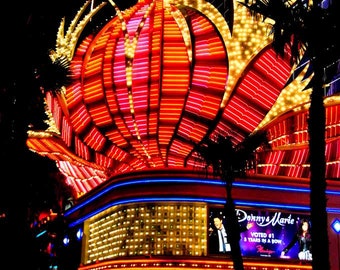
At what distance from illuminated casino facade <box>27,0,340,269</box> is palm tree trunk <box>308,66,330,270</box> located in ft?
27.8

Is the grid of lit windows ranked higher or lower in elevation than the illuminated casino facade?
lower

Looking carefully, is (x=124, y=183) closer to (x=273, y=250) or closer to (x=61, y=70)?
(x=273, y=250)

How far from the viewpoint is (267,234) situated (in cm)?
2294

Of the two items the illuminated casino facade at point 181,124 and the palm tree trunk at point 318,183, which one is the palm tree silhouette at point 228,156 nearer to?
the illuminated casino facade at point 181,124

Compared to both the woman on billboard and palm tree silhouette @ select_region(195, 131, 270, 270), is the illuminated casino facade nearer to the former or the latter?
the woman on billboard

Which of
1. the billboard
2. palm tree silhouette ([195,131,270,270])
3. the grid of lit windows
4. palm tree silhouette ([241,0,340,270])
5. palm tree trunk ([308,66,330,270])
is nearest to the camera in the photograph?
palm tree trunk ([308,66,330,270])

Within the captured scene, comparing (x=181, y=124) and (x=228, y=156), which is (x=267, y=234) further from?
(x=181, y=124)

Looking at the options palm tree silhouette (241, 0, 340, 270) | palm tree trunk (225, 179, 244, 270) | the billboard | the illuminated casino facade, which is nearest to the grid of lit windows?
the illuminated casino facade

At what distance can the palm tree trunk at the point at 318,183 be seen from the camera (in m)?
13.2

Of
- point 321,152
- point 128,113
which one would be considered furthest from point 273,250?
point 321,152

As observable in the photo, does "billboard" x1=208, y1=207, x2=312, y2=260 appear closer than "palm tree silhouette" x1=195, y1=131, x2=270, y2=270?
No

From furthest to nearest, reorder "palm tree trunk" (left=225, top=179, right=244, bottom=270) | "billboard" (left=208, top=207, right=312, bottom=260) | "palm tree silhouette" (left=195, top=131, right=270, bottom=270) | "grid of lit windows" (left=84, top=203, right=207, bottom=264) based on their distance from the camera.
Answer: "billboard" (left=208, top=207, right=312, bottom=260)
"grid of lit windows" (left=84, top=203, right=207, bottom=264)
"palm tree silhouette" (left=195, top=131, right=270, bottom=270)
"palm tree trunk" (left=225, top=179, right=244, bottom=270)

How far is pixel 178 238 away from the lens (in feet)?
72.8

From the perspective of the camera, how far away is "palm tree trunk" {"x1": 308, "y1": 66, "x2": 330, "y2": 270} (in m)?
13.2
